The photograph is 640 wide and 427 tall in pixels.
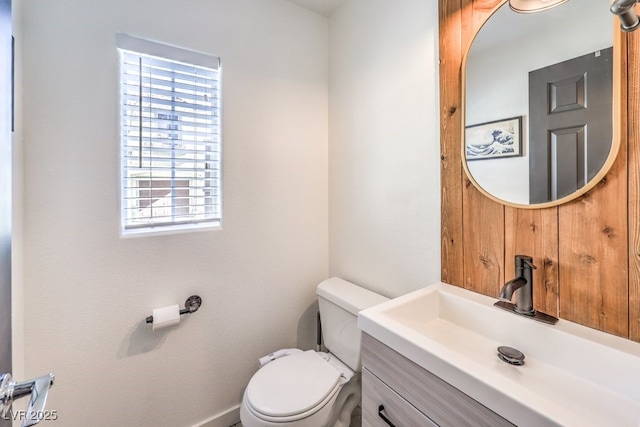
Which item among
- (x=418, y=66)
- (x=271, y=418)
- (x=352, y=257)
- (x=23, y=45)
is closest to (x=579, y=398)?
(x=271, y=418)

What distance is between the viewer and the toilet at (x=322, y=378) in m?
1.14

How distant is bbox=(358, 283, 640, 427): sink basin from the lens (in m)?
0.59

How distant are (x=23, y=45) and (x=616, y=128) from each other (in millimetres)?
2040

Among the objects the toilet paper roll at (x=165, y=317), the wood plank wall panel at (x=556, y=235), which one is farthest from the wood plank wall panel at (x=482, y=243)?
the toilet paper roll at (x=165, y=317)

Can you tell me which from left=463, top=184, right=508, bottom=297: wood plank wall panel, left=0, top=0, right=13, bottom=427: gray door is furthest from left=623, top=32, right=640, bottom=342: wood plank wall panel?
left=0, top=0, right=13, bottom=427: gray door

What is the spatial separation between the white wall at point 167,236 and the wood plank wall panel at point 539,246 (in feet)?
3.70

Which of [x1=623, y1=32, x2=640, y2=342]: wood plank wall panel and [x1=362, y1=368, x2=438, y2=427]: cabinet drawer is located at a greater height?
[x1=623, y1=32, x2=640, y2=342]: wood plank wall panel

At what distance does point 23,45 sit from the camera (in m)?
1.06

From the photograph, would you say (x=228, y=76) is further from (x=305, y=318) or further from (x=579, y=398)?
(x=579, y=398)

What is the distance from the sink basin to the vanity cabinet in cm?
3

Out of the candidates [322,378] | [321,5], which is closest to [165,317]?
[322,378]

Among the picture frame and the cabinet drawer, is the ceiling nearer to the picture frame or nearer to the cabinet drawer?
the picture frame

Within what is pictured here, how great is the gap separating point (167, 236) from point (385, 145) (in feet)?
3.97

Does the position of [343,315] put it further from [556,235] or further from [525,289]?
[556,235]
